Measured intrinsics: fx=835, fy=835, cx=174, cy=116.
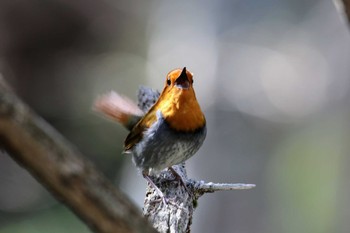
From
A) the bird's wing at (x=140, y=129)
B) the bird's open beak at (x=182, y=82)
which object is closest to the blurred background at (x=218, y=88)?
the bird's wing at (x=140, y=129)

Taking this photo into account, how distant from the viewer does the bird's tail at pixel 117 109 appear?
4.11 meters

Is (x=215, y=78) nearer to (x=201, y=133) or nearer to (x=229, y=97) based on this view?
(x=229, y=97)

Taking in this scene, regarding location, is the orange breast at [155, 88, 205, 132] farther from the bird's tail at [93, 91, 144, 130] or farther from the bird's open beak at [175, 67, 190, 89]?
the bird's tail at [93, 91, 144, 130]

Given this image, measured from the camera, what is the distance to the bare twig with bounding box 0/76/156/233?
4.09 feet

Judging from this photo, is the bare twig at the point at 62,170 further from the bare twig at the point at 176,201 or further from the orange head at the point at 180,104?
the orange head at the point at 180,104

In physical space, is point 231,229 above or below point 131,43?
below

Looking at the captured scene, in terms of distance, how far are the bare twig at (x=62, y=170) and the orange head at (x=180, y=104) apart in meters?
2.15

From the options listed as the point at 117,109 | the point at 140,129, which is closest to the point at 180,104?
the point at 140,129

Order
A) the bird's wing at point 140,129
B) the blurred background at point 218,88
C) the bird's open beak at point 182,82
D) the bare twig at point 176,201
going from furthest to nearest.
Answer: the blurred background at point 218,88 → the bird's wing at point 140,129 → the bird's open beak at point 182,82 → the bare twig at point 176,201

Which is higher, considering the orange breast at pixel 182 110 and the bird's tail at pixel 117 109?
the bird's tail at pixel 117 109

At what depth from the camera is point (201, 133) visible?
11.9 ft

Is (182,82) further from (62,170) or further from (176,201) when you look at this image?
(62,170)

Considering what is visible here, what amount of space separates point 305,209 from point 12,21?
16.2ft

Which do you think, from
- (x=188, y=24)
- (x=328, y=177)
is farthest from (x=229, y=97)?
(x=188, y=24)
